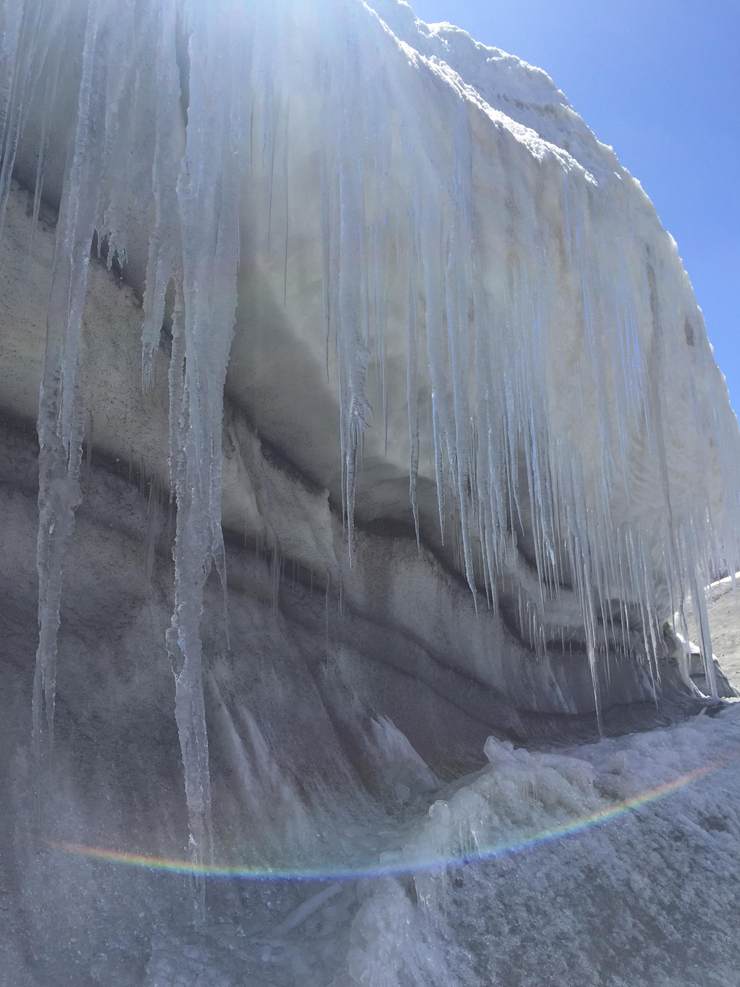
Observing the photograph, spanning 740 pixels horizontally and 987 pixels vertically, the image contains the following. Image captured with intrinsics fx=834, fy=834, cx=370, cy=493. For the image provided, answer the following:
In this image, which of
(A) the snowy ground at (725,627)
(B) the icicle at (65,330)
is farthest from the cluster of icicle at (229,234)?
(A) the snowy ground at (725,627)

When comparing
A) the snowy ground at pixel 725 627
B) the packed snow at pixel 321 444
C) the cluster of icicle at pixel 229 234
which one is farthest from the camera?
the snowy ground at pixel 725 627

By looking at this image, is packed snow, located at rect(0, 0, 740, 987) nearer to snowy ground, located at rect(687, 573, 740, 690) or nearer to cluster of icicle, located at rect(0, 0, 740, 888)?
cluster of icicle, located at rect(0, 0, 740, 888)

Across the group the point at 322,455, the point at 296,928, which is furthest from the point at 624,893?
the point at 322,455

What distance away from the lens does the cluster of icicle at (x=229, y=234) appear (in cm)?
334

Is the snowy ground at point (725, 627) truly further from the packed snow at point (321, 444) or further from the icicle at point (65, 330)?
the icicle at point (65, 330)

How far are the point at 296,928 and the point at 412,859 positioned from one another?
520 millimetres

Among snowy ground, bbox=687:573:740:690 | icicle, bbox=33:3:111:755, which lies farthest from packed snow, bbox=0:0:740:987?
snowy ground, bbox=687:573:740:690

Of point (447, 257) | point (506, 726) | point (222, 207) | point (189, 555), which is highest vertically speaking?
point (447, 257)

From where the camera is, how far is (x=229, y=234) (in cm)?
367

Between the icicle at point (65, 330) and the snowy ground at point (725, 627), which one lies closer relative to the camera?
the icicle at point (65, 330)

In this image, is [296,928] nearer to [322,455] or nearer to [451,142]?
[322,455]

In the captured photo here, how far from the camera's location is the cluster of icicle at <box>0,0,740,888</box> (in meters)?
3.34

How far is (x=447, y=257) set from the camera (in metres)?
4.91

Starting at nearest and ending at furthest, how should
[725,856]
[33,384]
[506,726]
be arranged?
[725,856] < [33,384] < [506,726]
